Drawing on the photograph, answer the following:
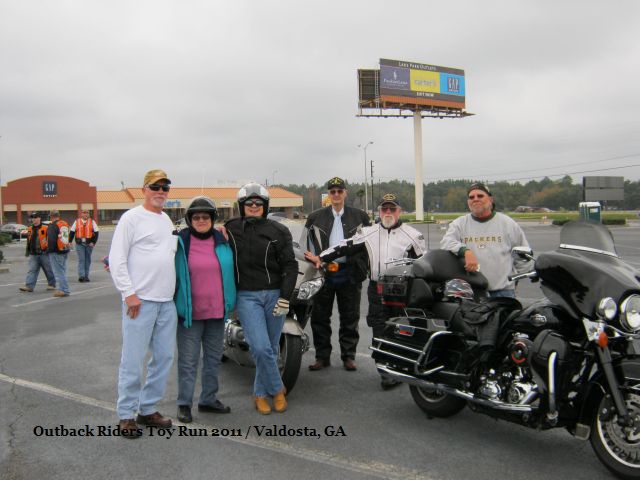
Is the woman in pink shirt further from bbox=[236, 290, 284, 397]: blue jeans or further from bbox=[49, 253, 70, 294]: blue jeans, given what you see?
bbox=[49, 253, 70, 294]: blue jeans

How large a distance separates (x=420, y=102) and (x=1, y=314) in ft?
169

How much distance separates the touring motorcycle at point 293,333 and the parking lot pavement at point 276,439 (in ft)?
0.99

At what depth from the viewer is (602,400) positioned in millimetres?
3066

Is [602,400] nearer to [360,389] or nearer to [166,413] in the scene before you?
[360,389]

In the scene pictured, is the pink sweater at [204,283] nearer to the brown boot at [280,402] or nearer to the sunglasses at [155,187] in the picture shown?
the sunglasses at [155,187]

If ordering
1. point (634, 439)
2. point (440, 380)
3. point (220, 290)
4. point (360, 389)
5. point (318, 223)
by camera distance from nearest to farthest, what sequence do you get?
point (634, 439) < point (440, 380) < point (220, 290) < point (360, 389) < point (318, 223)

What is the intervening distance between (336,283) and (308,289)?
0.71 metres

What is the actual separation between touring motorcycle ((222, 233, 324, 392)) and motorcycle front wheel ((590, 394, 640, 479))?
2.37m

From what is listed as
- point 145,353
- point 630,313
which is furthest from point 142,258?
point 630,313

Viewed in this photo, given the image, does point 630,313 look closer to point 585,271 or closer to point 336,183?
point 585,271

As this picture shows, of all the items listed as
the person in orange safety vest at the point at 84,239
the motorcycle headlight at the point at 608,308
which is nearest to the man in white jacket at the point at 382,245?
the motorcycle headlight at the point at 608,308

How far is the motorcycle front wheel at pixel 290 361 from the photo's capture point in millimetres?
4562

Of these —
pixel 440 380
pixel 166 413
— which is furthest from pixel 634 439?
pixel 166 413

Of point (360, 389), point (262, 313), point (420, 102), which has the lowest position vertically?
point (360, 389)
